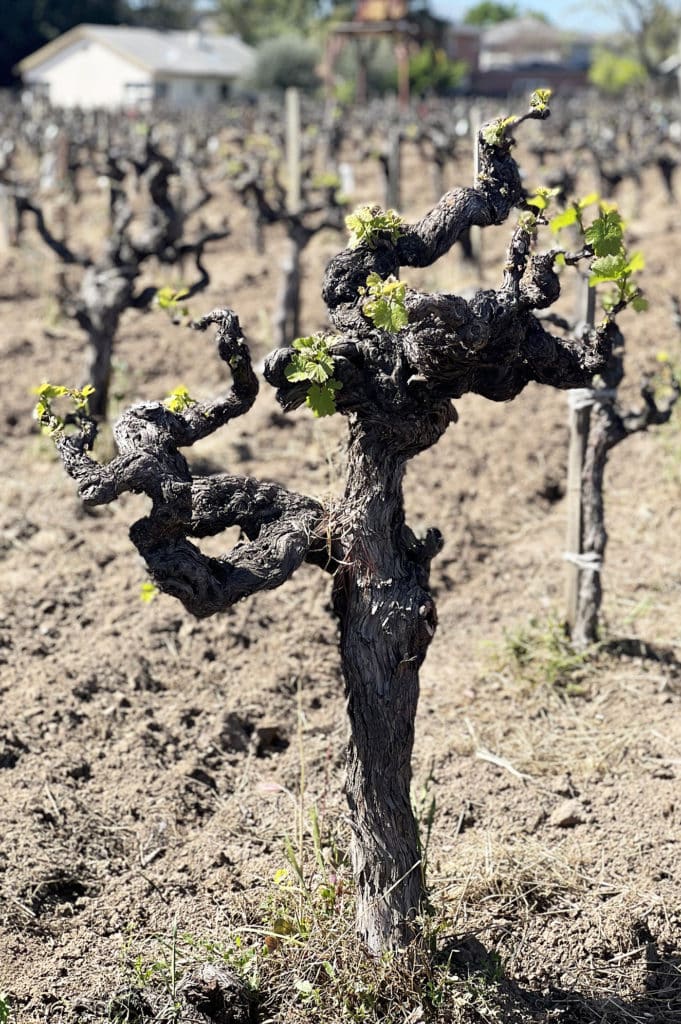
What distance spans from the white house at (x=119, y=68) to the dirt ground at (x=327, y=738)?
48.9 meters

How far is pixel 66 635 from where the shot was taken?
17.5 feet

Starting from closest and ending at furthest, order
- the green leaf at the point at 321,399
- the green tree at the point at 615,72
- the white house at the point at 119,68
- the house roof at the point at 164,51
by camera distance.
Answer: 1. the green leaf at the point at 321,399
2. the house roof at the point at 164,51
3. the white house at the point at 119,68
4. the green tree at the point at 615,72

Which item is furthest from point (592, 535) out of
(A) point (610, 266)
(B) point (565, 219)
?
(A) point (610, 266)

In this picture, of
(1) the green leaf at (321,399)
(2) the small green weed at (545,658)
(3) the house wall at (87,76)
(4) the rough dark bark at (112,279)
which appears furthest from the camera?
(3) the house wall at (87,76)

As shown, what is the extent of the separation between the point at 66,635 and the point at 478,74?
7495 centimetres

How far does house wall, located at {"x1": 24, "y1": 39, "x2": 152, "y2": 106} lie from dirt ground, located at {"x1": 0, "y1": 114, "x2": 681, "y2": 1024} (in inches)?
2022

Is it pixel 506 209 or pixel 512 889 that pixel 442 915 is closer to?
pixel 512 889

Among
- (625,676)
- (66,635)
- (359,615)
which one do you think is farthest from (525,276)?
(66,635)

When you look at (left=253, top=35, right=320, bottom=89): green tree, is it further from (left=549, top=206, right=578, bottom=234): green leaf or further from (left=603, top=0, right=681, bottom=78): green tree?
(left=549, top=206, right=578, bottom=234): green leaf

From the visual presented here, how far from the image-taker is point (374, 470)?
Answer: 122 inches

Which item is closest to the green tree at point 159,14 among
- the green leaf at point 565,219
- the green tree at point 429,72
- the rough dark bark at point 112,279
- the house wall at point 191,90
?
the house wall at point 191,90

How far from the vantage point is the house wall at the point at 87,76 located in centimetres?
5375

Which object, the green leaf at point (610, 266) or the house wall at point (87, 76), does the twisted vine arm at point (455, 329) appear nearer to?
the green leaf at point (610, 266)

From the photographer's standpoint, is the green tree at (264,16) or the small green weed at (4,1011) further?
the green tree at (264,16)
